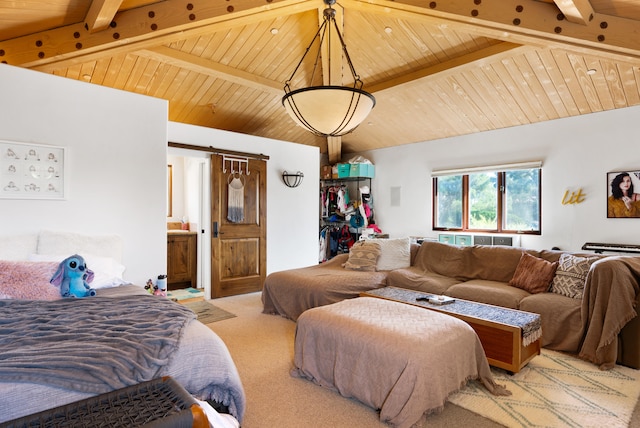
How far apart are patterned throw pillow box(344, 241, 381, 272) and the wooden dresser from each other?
8.43 ft

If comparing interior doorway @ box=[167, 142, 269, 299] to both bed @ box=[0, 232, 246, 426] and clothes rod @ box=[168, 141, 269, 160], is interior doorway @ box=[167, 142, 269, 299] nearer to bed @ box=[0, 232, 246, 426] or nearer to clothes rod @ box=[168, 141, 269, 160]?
clothes rod @ box=[168, 141, 269, 160]

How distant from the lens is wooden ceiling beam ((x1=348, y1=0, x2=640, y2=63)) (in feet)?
9.34

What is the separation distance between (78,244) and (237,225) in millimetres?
2271

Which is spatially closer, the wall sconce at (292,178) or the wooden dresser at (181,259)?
the wooden dresser at (181,259)

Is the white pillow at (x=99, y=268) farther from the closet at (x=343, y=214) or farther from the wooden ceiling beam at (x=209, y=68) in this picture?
the closet at (x=343, y=214)

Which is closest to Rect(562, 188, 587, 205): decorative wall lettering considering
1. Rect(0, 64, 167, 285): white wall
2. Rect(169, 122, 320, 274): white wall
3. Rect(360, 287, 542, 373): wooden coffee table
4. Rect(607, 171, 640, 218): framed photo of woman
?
Rect(607, 171, 640, 218): framed photo of woman

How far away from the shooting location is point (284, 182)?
5.87m

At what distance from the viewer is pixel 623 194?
4402 mm

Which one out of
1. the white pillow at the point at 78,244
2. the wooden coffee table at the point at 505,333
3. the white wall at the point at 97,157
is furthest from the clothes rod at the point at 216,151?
the wooden coffee table at the point at 505,333

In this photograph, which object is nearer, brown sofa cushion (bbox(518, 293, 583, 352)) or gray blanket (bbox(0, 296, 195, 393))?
gray blanket (bbox(0, 296, 195, 393))

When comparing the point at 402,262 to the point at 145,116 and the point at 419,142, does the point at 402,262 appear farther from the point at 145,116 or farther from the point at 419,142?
the point at 145,116

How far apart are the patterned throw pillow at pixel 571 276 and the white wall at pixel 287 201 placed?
3.75 m

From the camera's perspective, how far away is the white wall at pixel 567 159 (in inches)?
175

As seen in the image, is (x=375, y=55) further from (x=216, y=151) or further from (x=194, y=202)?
(x=194, y=202)
